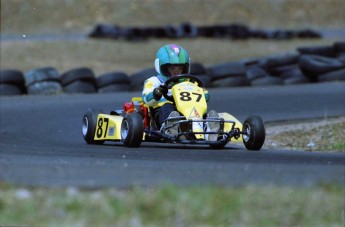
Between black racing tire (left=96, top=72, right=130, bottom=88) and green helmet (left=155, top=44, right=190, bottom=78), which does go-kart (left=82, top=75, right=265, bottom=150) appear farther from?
black racing tire (left=96, top=72, right=130, bottom=88)

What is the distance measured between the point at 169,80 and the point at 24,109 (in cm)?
404

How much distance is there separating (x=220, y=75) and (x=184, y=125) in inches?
276

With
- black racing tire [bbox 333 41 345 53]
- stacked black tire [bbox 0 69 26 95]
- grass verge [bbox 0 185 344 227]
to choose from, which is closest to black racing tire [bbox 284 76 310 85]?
black racing tire [bbox 333 41 345 53]

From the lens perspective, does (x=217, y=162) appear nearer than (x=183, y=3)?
Yes

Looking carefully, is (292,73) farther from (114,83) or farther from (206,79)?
(114,83)

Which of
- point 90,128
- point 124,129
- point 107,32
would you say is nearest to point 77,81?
point 90,128

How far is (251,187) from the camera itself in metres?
5.12

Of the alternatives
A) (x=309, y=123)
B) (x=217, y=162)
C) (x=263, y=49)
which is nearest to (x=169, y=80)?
(x=217, y=162)

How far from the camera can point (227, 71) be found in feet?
51.2

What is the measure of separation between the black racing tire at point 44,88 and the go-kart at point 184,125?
518 cm

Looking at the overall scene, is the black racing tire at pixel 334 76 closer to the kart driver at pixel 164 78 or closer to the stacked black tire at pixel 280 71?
the stacked black tire at pixel 280 71

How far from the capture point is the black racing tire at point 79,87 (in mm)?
14664

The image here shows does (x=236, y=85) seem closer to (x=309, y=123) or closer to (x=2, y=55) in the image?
(x=309, y=123)

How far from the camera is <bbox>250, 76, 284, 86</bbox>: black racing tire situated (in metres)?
16.0
